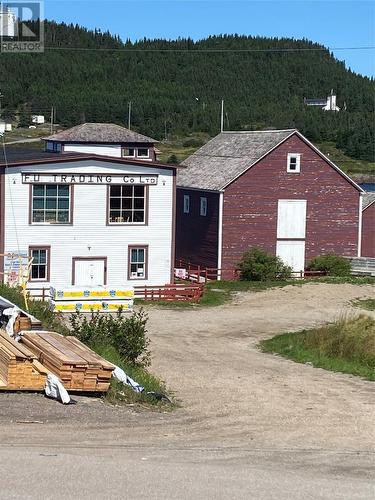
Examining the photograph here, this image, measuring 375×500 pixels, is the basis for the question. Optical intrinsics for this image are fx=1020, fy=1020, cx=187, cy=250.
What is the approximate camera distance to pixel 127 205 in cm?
4178

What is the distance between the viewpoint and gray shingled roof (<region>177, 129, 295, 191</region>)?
47406 mm

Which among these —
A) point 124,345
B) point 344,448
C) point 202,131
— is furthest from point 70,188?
point 202,131

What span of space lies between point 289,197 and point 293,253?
270 centimetres

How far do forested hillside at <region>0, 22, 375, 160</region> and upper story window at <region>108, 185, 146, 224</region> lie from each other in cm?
9525

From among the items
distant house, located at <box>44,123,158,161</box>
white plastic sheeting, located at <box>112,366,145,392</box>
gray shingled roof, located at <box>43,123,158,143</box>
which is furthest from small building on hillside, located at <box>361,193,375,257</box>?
white plastic sheeting, located at <box>112,366,145,392</box>

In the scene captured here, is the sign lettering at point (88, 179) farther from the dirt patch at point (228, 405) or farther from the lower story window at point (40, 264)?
the dirt patch at point (228, 405)

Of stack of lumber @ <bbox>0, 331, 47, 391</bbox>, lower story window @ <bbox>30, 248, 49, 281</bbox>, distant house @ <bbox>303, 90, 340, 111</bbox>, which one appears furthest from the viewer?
distant house @ <bbox>303, 90, 340, 111</bbox>

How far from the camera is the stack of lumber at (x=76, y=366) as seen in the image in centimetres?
1781

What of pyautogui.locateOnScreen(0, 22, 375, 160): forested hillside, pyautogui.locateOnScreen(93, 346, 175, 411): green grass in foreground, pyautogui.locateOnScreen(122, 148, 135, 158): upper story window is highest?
pyautogui.locateOnScreen(0, 22, 375, 160): forested hillside

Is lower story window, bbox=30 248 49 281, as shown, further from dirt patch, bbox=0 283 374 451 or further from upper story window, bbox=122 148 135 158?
→ upper story window, bbox=122 148 135 158

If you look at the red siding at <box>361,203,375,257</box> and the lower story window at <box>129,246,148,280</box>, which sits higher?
the red siding at <box>361,203,375,257</box>

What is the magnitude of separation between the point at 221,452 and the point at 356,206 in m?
35.1

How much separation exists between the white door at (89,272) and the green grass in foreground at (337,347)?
11.6m

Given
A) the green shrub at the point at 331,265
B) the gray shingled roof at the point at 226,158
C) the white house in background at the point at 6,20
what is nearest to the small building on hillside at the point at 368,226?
the green shrub at the point at 331,265
